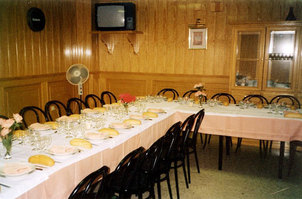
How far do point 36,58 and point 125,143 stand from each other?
3.54 metres

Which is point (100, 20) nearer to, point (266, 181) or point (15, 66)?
point (15, 66)

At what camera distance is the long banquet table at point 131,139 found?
6.07ft

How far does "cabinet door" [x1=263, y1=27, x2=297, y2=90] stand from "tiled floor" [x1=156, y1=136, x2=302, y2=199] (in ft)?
4.44

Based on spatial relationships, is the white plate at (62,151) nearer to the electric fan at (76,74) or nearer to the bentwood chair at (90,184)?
the bentwood chair at (90,184)

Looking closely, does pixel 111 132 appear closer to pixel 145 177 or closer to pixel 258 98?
pixel 145 177

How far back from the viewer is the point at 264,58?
530cm

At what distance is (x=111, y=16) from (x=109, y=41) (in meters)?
0.71

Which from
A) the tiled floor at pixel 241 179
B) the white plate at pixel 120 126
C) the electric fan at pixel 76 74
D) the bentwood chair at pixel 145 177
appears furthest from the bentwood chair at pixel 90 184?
the electric fan at pixel 76 74

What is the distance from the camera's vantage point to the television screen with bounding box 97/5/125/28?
250 inches

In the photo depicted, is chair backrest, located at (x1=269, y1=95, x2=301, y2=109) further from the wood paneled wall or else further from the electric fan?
the electric fan

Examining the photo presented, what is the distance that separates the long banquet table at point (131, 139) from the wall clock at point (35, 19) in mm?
2662

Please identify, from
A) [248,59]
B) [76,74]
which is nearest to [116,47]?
[76,74]

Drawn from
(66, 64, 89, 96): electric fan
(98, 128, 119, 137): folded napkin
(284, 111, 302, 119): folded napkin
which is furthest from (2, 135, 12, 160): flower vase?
(284, 111, 302, 119): folded napkin

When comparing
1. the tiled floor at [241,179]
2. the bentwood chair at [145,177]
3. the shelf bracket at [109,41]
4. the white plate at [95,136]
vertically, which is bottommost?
the tiled floor at [241,179]
